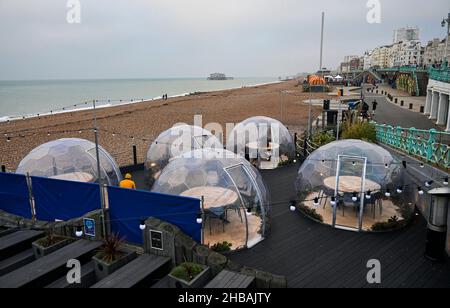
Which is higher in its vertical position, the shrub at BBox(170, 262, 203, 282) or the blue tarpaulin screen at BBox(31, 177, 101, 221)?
the blue tarpaulin screen at BBox(31, 177, 101, 221)

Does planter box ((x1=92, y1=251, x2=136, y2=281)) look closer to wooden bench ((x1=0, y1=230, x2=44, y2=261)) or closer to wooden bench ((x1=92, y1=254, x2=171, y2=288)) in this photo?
wooden bench ((x1=92, y1=254, x2=171, y2=288))

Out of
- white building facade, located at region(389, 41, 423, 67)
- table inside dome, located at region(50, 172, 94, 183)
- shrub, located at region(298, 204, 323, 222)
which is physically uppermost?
white building facade, located at region(389, 41, 423, 67)

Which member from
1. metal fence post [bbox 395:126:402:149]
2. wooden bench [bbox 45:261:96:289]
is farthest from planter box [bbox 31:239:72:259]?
metal fence post [bbox 395:126:402:149]

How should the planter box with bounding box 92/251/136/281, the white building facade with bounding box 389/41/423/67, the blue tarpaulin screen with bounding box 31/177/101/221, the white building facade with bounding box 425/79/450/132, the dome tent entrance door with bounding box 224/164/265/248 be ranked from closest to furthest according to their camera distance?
1. the planter box with bounding box 92/251/136/281
2. the blue tarpaulin screen with bounding box 31/177/101/221
3. the dome tent entrance door with bounding box 224/164/265/248
4. the white building facade with bounding box 425/79/450/132
5. the white building facade with bounding box 389/41/423/67

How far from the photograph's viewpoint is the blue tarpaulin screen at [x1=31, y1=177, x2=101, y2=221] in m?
9.88

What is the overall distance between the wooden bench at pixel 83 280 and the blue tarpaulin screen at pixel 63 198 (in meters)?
2.07

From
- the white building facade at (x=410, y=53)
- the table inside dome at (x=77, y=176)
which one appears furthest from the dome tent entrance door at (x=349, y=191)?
the white building facade at (x=410, y=53)

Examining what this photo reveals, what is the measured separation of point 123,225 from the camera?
9.38 m

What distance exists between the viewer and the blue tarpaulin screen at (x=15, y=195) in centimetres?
1088

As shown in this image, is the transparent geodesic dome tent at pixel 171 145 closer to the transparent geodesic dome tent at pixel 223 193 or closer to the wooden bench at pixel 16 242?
the transparent geodesic dome tent at pixel 223 193

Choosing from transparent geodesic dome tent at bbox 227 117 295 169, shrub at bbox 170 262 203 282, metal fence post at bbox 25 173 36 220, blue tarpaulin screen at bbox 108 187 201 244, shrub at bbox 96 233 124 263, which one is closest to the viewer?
shrub at bbox 170 262 203 282

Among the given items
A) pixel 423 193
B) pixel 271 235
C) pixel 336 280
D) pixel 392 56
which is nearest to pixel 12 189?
pixel 271 235

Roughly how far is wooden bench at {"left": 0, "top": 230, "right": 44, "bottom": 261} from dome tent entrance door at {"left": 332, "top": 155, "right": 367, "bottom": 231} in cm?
889
